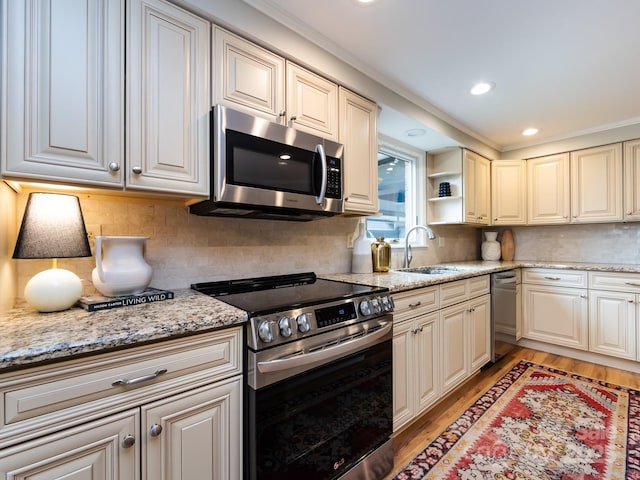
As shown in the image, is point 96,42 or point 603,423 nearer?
point 96,42

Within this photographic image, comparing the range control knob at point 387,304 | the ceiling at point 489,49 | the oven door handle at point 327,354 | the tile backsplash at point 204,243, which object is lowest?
the oven door handle at point 327,354

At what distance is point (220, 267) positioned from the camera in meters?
1.74

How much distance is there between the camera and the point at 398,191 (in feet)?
10.4

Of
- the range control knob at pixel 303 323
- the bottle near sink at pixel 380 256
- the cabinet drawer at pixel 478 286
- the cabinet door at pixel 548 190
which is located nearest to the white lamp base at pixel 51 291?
the range control knob at pixel 303 323

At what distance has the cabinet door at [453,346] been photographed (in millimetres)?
2117

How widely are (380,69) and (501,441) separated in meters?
2.44

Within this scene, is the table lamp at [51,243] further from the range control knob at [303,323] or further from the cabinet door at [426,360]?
the cabinet door at [426,360]

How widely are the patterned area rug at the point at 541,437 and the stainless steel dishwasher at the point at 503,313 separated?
0.38 metres

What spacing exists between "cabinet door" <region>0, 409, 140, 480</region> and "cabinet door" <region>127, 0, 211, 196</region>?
32.0 inches

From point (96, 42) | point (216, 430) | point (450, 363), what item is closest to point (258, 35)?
point (96, 42)

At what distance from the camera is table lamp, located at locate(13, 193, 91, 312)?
42.3 inches

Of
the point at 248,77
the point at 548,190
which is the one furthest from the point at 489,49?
the point at 548,190

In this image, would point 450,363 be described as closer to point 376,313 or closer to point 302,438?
point 376,313

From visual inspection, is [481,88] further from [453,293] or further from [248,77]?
[248,77]
